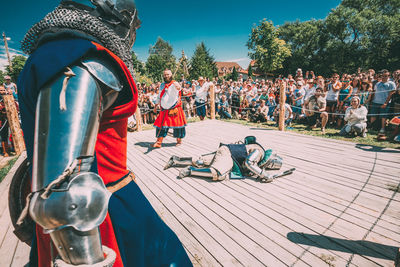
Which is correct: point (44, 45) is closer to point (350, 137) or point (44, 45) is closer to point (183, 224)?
point (183, 224)

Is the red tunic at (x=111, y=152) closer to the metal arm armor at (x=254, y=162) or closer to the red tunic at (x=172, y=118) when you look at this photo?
the metal arm armor at (x=254, y=162)

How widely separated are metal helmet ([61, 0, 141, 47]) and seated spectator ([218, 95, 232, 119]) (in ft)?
29.1

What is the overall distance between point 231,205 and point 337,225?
1123 mm

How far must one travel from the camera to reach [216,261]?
1634 mm

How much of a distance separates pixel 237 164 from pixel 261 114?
19.1 feet

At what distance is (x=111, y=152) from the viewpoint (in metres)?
0.79

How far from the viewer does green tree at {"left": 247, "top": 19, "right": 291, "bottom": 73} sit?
35.4 metres

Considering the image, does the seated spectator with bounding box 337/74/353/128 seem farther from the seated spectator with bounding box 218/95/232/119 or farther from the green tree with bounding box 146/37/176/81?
the green tree with bounding box 146/37/176/81

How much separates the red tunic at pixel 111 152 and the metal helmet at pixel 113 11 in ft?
0.88

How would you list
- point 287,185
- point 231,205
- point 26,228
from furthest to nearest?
point 287,185 → point 231,205 → point 26,228

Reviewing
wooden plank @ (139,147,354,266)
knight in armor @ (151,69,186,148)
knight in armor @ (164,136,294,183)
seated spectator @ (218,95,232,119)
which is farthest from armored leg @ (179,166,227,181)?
seated spectator @ (218,95,232,119)

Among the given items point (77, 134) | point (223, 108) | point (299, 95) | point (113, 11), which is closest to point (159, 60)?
point (223, 108)

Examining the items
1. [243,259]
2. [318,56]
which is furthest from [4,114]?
[318,56]

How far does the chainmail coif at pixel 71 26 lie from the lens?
2.07 ft
